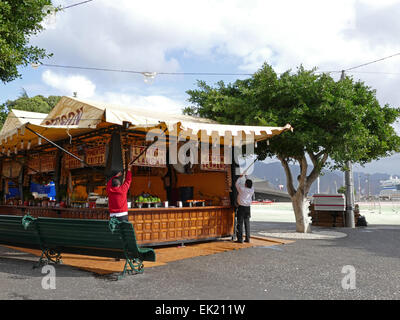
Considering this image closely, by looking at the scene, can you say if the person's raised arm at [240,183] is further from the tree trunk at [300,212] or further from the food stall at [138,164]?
the tree trunk at [300,212]

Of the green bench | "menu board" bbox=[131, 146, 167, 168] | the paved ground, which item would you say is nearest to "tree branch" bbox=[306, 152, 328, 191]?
the paved ground

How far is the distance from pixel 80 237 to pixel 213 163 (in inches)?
218

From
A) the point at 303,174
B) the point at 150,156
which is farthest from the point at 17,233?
the point at 303,174

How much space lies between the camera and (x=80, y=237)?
20.7ft

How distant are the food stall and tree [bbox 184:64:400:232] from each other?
1606 millimetres

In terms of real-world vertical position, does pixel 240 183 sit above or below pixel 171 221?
above

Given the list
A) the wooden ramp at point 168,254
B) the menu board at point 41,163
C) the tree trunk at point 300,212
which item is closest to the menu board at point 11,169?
the menu board at point 41,163

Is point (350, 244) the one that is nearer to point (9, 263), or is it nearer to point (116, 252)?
point (116, 252)

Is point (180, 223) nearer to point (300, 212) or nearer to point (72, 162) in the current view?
point (72, 162)

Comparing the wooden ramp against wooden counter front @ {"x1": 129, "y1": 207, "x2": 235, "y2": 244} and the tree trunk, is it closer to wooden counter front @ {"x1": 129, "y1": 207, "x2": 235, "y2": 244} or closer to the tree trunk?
wooden counter front @ {"x1": 129, "y1": 207, "x2": 235, "y2": 244}

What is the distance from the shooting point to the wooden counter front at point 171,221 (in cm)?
886

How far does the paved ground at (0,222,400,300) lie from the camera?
16.4 feet

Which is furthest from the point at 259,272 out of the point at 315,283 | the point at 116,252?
the point at 116,252

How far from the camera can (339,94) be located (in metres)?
11.6
